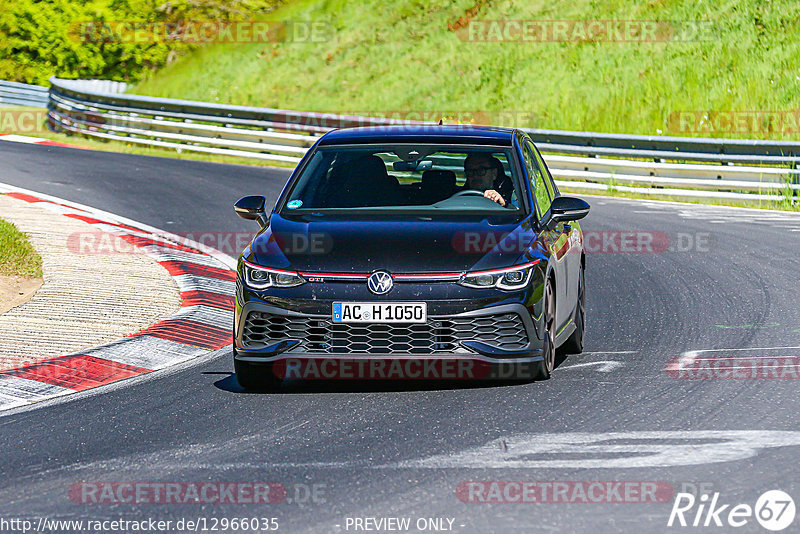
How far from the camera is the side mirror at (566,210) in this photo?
828 centimetres

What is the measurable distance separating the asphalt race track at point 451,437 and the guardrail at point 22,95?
29.8 metres

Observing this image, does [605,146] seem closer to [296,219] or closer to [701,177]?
[701,177]

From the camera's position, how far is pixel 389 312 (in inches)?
283

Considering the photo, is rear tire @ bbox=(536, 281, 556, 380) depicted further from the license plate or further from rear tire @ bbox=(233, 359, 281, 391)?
rear tire @ bbox=(233, 359, 281, 391)

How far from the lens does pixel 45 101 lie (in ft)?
123

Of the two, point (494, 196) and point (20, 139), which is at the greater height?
point (494, 196)

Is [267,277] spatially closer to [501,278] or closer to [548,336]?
[501,278]

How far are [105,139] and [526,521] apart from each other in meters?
25.5

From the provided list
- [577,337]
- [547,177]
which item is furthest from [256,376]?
[547,177]

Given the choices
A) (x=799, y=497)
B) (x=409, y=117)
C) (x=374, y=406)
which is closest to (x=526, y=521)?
(x=799, y=497)

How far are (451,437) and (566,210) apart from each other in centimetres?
244

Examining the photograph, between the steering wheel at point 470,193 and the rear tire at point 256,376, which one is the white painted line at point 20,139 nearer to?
the steering wheel at point 470,193

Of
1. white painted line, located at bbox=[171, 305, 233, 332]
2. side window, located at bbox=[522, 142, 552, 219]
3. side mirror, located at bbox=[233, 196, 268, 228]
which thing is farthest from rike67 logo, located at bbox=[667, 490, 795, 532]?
white painted line, located at bbox=[171, 305, 233, 332]

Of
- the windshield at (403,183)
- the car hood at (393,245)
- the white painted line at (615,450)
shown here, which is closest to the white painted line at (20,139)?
the windshield at (403,183)
